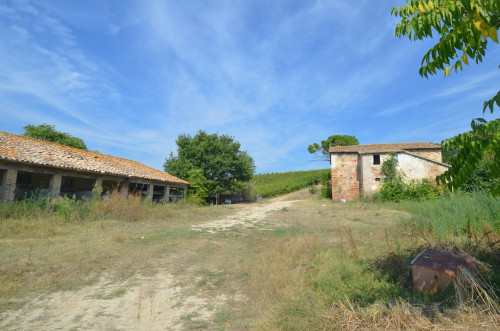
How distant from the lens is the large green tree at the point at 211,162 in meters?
25.4

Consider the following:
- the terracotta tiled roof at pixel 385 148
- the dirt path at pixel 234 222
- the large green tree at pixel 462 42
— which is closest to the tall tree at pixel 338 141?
the terracotta tiled roof at pixel 385 148

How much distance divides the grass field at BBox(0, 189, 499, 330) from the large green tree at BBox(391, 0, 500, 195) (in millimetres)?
1248

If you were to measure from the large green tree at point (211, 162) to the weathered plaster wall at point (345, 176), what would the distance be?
8879mm

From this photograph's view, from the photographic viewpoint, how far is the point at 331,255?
18.5 feet

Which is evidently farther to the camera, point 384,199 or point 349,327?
point 384,199

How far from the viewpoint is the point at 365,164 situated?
22609mm

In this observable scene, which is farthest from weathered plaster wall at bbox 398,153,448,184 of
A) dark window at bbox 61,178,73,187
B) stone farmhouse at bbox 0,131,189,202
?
dark window at bbox 61,178,73,187

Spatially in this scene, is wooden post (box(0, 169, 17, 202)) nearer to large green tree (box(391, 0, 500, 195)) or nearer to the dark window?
the dark window

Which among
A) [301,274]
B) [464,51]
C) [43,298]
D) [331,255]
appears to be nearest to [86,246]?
[43,298]

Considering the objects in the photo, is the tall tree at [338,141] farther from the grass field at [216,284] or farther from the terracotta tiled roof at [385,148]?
the grass field at [216,284]

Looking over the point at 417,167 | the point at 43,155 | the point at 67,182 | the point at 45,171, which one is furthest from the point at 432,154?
the point at 67,182

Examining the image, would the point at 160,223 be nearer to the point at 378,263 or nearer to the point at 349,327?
the point at 378,263

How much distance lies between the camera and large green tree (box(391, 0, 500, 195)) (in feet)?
6.41

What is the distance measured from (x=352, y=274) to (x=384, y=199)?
17.7 m
